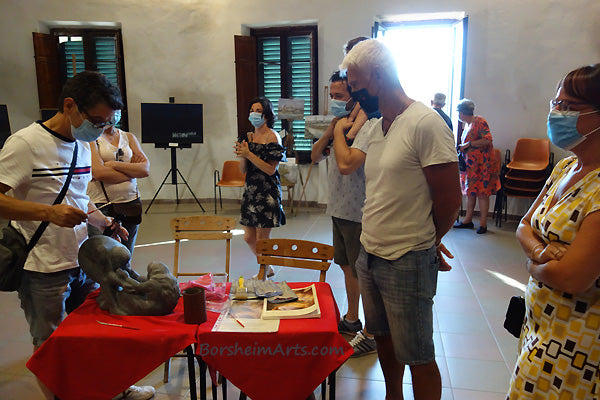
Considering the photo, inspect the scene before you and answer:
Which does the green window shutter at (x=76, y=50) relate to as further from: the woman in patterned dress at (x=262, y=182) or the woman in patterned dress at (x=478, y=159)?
the woman in patterned dress at (x=478, y=159)

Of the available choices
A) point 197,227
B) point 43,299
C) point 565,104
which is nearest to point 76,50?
point 197,227

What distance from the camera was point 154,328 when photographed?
1.59 meters

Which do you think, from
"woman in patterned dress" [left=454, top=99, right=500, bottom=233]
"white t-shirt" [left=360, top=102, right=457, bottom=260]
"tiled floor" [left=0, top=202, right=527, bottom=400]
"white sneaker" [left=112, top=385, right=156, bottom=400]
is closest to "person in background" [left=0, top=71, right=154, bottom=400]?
"white sneaker" [left=112, top=385, right=156, bottom=400]

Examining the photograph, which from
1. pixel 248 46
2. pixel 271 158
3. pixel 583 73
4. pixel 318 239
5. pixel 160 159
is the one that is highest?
pixel 248 46

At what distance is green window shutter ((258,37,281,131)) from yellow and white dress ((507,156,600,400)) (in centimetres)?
630

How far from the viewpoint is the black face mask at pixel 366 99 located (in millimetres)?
1692

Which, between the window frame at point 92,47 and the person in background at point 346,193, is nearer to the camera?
the person in background at point 346,193

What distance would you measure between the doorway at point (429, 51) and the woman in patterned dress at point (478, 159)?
763mm

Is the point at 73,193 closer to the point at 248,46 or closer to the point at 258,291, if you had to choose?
the point at 258,291

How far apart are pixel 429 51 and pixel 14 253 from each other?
6.19 meters

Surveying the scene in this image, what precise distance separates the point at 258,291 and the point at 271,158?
6.06 feet

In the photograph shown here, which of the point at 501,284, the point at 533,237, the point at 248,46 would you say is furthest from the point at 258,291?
the point at 248,46

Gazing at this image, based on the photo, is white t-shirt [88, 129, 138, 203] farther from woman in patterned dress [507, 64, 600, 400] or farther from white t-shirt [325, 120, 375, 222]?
woman in patterned dress [507, 64, 600, 400]

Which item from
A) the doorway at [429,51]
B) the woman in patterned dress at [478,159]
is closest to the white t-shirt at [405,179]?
the woman in patterned dress at [478,159]
